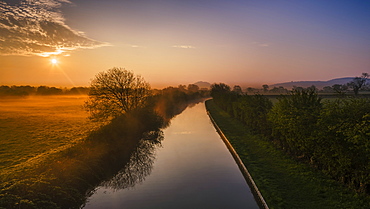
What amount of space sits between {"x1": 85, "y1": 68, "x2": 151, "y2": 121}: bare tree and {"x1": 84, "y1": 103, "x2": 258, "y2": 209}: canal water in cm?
1050

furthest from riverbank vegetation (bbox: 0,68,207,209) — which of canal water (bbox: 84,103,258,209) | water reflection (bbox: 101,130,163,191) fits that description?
canal water (bbox: 84,103,258,209)

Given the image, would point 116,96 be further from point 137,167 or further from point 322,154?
point 322,154

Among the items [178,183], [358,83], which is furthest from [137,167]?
[358,83]

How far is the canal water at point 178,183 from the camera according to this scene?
10961mm

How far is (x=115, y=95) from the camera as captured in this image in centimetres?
3058

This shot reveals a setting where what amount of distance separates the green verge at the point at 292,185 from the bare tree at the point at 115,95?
19298mm

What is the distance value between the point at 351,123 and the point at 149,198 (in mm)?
10874

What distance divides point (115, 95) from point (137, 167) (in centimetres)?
1653

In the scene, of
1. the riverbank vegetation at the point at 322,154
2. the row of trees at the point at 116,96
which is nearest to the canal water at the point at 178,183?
the riverbank vegetation at the point at 322,154

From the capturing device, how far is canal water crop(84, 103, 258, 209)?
36.0ft

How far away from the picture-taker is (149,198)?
11.5 meters

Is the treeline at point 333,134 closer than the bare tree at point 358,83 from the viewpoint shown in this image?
Yes

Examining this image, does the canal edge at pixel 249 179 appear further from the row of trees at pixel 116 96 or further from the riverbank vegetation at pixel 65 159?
the row of trees at pixel 116 96

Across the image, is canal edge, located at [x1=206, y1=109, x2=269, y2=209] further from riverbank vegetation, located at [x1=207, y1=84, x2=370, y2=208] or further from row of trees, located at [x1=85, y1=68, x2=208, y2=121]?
row of trees, located at [x1=85, y1=68, x2=208, y2=121]
